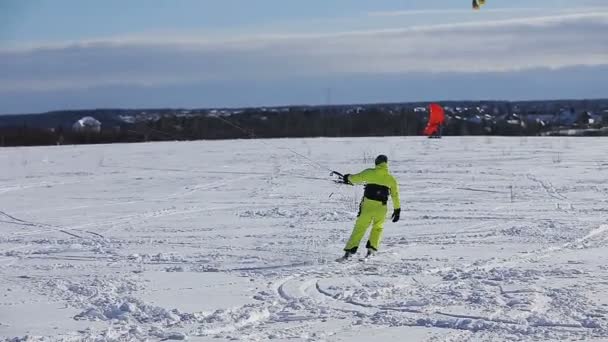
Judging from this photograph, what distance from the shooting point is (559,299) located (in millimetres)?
9008

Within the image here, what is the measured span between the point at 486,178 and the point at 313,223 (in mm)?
9398

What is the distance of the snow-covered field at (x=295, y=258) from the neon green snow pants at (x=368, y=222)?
30 cm

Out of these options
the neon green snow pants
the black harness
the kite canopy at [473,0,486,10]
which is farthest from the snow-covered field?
the kite canopy at [473,0,486,10]

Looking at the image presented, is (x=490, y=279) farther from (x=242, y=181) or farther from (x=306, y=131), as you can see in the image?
(x=306, y=131)

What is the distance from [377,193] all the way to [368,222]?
39cm

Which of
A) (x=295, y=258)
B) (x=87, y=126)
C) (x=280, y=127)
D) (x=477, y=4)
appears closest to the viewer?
(x=477, y=4)

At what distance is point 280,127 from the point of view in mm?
67062

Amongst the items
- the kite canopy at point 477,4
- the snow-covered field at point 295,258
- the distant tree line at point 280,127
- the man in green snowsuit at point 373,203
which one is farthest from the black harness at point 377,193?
the distant tree line at point 280,127

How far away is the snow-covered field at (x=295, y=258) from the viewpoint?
26.6 ft

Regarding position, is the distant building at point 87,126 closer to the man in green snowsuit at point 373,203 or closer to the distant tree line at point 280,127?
the distant tree line at point 280,127

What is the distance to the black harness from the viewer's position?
11891mm

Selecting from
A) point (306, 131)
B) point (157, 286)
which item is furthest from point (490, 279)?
point (306, 131)

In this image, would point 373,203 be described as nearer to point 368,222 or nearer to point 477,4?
point 368,222

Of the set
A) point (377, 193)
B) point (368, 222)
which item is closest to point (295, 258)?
point (368, 222)
